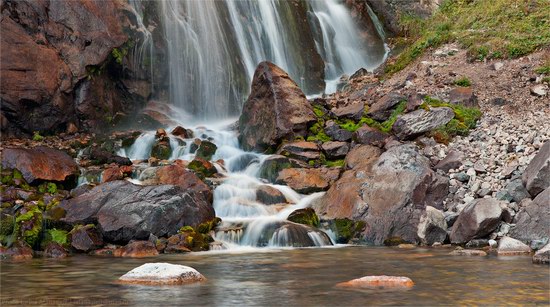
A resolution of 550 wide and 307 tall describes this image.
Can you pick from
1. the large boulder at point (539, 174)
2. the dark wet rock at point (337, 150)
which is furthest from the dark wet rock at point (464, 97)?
the large boulder at point (539, 174)

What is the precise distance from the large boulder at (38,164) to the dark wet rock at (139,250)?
465 centimetres

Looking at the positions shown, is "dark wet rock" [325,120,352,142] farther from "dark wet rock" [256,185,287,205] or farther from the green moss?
the green moss

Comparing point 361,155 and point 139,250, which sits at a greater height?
point 361,155

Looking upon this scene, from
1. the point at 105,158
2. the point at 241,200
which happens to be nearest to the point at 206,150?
the point at 105,158

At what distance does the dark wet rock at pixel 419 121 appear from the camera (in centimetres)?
1914

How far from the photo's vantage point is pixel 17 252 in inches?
549

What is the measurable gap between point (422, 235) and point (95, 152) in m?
10.7

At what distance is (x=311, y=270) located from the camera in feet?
36.9

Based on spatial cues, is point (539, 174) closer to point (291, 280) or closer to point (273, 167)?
point (291, 280)

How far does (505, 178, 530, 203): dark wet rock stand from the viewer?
14945mm

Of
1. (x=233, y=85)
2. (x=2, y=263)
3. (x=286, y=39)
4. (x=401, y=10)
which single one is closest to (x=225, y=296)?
(x=2, y=263)

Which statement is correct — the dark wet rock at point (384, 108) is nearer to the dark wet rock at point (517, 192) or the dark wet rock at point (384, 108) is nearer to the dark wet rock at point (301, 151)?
the dark wet rock at point (301, 151)

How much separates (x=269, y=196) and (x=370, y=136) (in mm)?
3824

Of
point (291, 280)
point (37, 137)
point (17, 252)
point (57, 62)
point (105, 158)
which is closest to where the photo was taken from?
point (291, 280)
